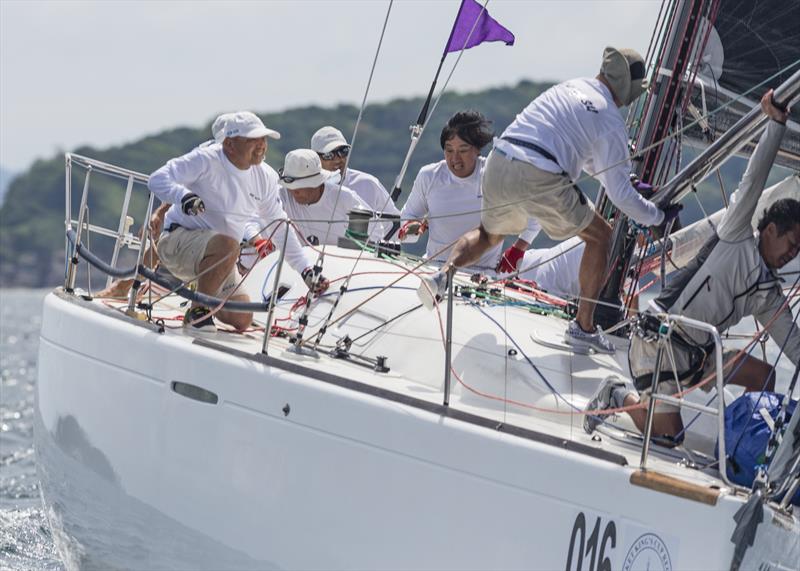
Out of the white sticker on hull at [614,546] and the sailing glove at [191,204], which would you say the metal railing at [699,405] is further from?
the sailing glove at [191,204]

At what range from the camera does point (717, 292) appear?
190 inches

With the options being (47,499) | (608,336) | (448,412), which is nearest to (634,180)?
(608,336)

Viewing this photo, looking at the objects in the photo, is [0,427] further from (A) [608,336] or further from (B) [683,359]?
(B) [683,359]

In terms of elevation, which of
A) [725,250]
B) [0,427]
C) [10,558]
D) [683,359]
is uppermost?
[725,250]

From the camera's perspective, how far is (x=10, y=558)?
6742mm

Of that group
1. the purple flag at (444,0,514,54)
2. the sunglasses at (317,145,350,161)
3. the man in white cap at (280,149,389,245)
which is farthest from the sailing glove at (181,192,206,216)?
the sunglasses at (317,145,350,161)

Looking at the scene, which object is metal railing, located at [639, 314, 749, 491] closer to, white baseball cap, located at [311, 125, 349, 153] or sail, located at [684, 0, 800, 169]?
sail, located at [684, 0, 800, 169]

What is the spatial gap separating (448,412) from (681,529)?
2.92ft

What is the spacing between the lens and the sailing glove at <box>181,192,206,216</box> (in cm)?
555

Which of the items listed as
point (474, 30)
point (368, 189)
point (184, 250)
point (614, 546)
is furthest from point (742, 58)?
point (614, 546)

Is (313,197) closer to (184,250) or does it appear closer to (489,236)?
(184,250)

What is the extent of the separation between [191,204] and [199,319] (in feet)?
1.64

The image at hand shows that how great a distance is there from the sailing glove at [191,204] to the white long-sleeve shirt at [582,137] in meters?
1.22

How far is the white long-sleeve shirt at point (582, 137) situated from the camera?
5.36 m
